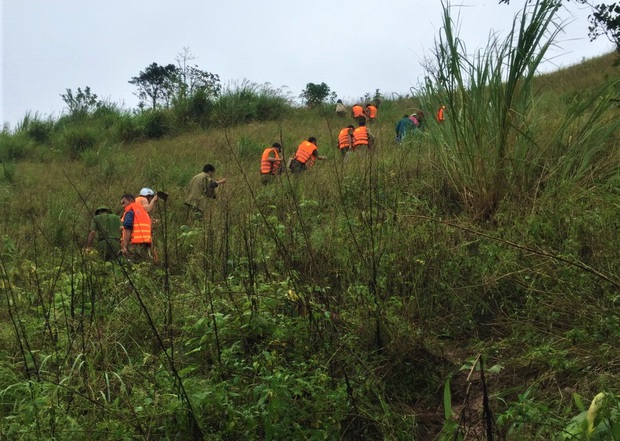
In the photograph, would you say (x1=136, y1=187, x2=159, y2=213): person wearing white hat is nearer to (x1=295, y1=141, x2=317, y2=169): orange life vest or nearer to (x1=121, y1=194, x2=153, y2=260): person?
(x1=121, y1=194, x2=153, y2=260): person

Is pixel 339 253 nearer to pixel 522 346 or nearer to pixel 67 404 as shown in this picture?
pixel 522 346

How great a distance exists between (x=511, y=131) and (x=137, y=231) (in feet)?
15.3

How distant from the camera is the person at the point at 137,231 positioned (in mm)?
7234

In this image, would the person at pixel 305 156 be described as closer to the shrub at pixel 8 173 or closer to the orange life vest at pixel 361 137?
the orange life vest at pixel 361 137

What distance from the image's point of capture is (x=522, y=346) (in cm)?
336

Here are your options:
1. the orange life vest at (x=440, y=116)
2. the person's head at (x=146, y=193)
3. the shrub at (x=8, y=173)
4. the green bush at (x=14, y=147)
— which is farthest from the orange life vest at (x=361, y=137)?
the green bush at (x=14, y=147)

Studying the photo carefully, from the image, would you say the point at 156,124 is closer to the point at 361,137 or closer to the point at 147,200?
the point at 361,137

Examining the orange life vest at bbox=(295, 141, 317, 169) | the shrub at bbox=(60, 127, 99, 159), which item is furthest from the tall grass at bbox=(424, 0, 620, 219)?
the shrub at bbox=(60, 127, 99, 159)

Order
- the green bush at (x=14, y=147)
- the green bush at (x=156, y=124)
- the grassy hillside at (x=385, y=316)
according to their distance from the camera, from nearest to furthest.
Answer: the grassy hillside at (x=385, y=316)
the green bush at (x=14, y=147)
the green bush at (x=156, y=124)

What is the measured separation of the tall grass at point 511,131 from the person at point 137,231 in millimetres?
3998

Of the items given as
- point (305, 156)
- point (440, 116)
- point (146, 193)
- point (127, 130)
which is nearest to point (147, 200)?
point (146, 193)

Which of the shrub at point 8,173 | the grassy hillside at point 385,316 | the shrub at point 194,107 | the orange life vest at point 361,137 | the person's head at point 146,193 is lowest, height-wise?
the grassy hillside at point 385,316

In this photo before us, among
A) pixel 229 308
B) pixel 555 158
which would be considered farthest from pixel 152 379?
pixel 555 158

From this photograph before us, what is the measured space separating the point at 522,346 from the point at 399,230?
1619 millimetres
